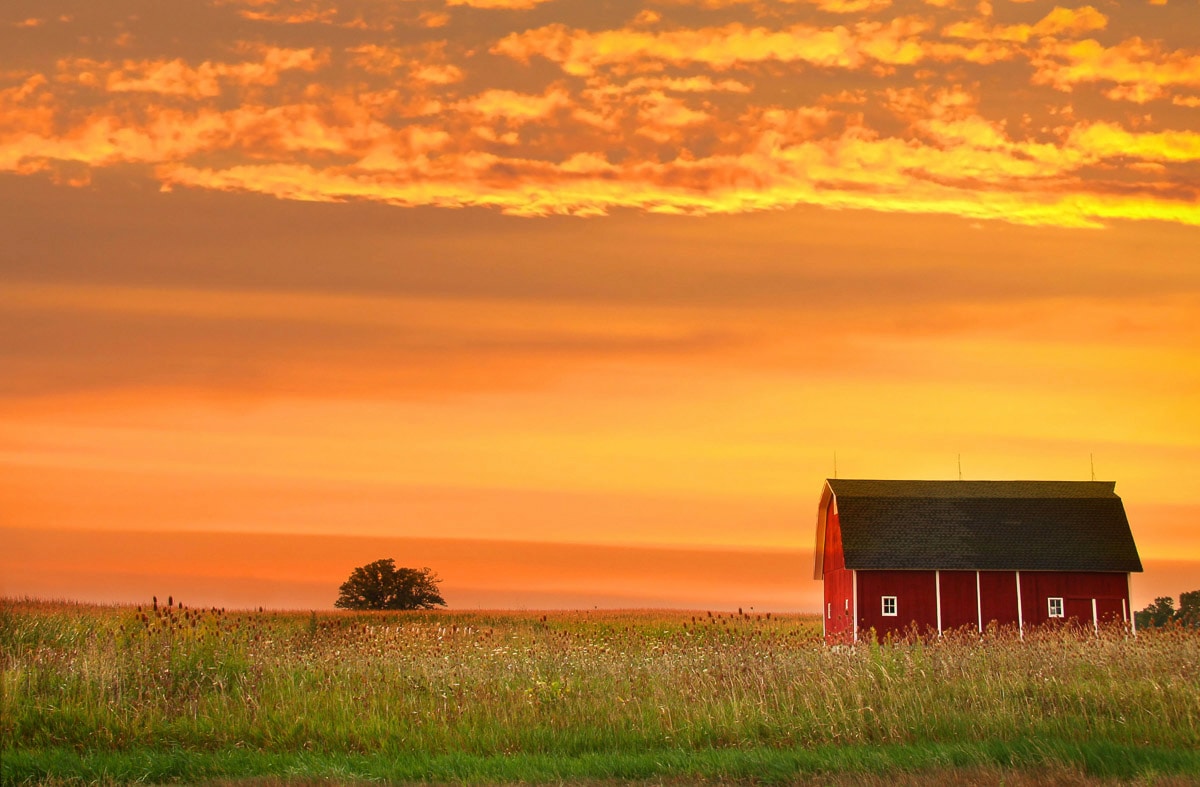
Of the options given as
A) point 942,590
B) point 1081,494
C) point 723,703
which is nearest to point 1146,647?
point 723,703

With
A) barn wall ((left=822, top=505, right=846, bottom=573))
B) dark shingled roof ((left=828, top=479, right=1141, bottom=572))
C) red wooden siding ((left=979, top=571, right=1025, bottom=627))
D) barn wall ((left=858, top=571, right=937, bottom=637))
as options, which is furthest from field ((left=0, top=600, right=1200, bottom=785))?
barn wall ((left=822, top=505, right=846, bottom=573))

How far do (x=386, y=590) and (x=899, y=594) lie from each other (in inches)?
1902

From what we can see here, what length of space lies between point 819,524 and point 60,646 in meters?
32.8

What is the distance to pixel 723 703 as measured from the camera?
55.6ft

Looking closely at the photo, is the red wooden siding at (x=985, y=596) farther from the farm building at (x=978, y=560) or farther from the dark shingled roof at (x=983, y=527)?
the dark shingled roof at (x=983, y=527)

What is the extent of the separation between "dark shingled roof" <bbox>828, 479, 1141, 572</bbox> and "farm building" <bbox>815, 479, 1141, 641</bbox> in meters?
0.04

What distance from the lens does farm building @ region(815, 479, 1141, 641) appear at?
4206 cm

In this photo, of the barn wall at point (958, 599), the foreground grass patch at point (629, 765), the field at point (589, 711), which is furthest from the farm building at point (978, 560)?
the foreground grass patch at point (629, 765)

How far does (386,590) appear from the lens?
8281 centimetres

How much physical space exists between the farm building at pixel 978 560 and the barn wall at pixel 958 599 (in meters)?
0.04

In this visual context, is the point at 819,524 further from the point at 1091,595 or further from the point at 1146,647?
the point at 1146,647

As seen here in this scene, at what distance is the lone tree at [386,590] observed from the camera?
82.4m

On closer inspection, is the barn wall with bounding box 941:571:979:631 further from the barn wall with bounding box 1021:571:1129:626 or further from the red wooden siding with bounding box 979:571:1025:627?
the barn wall with bounding box 1021:571:1129:626

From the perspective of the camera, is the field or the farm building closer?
the field
